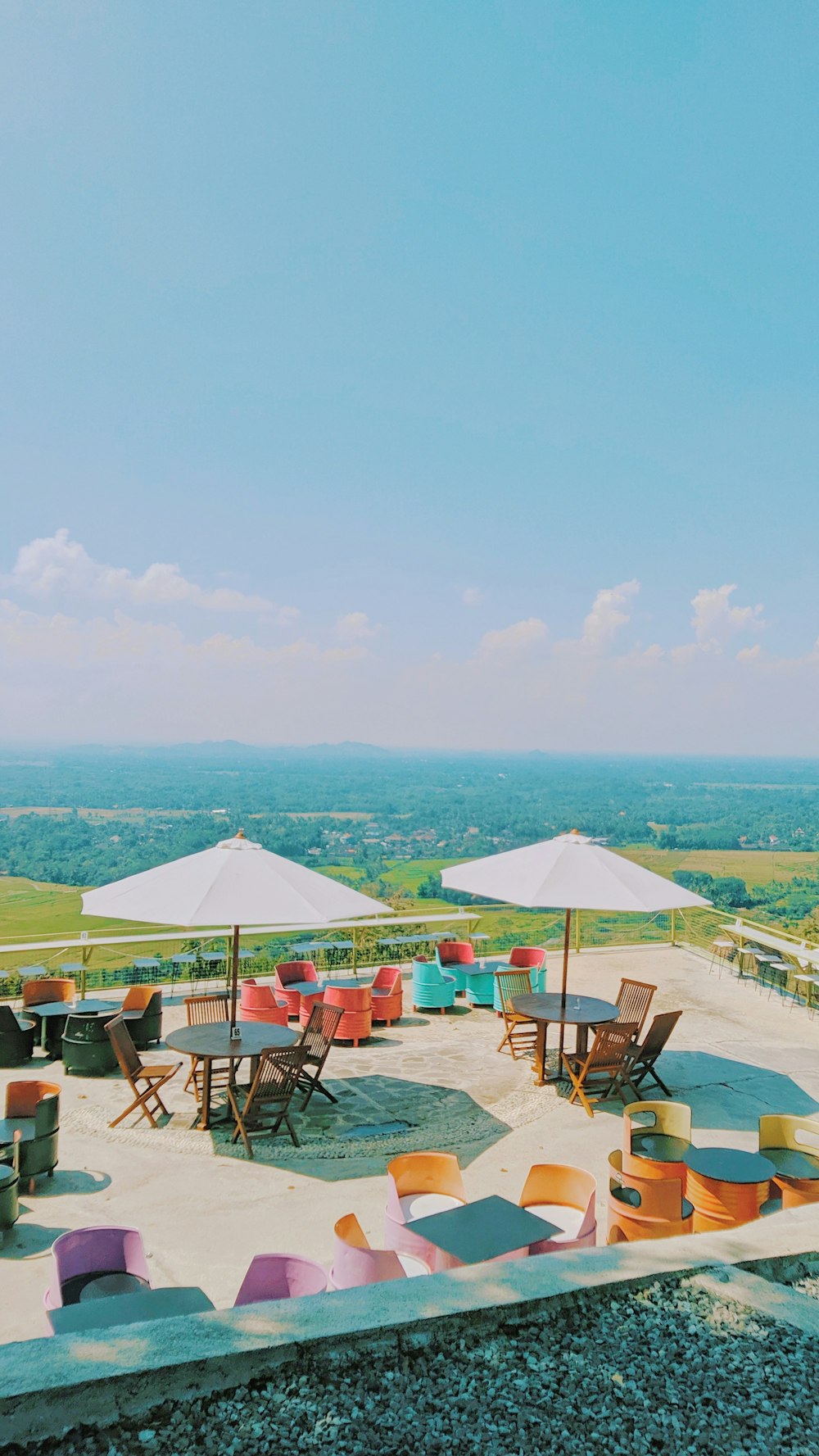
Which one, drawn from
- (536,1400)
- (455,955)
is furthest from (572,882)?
(536,1400)

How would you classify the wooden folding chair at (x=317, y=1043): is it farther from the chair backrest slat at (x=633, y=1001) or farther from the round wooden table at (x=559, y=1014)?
the chair backrest slat at (x=633, y=1001)

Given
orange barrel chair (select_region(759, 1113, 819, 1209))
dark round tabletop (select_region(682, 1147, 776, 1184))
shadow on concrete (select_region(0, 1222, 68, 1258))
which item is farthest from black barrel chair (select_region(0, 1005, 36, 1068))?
orange barrel chair (select_region(759, 1113, 819, 1209))

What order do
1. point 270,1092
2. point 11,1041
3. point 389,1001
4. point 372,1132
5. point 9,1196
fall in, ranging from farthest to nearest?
1. point 389,1001
2. point 11,1041
3. point 372,1132
4. point 270,1092
5. point 9,1196

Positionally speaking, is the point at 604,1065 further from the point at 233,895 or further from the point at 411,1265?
the point at 411,1265

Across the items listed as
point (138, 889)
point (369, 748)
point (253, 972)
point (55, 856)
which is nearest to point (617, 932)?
point (253, 972)

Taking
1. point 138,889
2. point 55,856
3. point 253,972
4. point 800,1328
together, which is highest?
point 138,889

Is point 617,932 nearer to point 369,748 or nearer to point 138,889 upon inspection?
point 138,889
